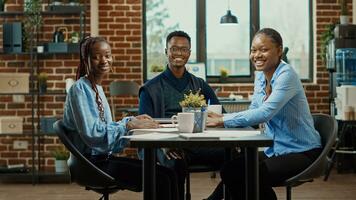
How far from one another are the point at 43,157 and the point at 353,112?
3.24 metres

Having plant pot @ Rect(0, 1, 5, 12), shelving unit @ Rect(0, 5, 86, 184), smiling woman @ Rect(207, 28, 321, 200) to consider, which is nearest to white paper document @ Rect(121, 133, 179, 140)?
smiling woman @ Rect(207, 28, 321, 200)

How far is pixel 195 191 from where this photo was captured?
6.18 m

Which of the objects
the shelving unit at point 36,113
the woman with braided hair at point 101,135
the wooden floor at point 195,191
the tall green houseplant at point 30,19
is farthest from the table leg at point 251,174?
the tall green houseplant at point 30,19

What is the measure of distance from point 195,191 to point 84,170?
118 inches

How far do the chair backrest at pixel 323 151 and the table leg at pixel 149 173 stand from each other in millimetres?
682

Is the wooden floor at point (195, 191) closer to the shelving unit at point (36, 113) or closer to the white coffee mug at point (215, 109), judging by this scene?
the shelving unit at point (36, 113)

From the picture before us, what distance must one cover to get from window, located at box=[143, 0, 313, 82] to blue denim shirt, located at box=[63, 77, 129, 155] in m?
4.81

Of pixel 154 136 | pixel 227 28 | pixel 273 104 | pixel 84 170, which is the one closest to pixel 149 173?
pixel 154 136

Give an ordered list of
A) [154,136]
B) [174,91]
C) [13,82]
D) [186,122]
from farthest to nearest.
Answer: [13,82] < [174,91] < [186,122] < [154,136]

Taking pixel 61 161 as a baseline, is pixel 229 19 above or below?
above

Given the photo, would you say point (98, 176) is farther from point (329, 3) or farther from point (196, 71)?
point (329, 3)

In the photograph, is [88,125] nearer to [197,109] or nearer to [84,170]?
[84,170]

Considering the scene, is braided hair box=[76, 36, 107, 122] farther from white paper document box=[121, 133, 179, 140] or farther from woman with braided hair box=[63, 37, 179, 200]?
white paper document box=[121, 133, 179, 140]

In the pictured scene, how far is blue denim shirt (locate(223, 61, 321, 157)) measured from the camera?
11.4 feet
